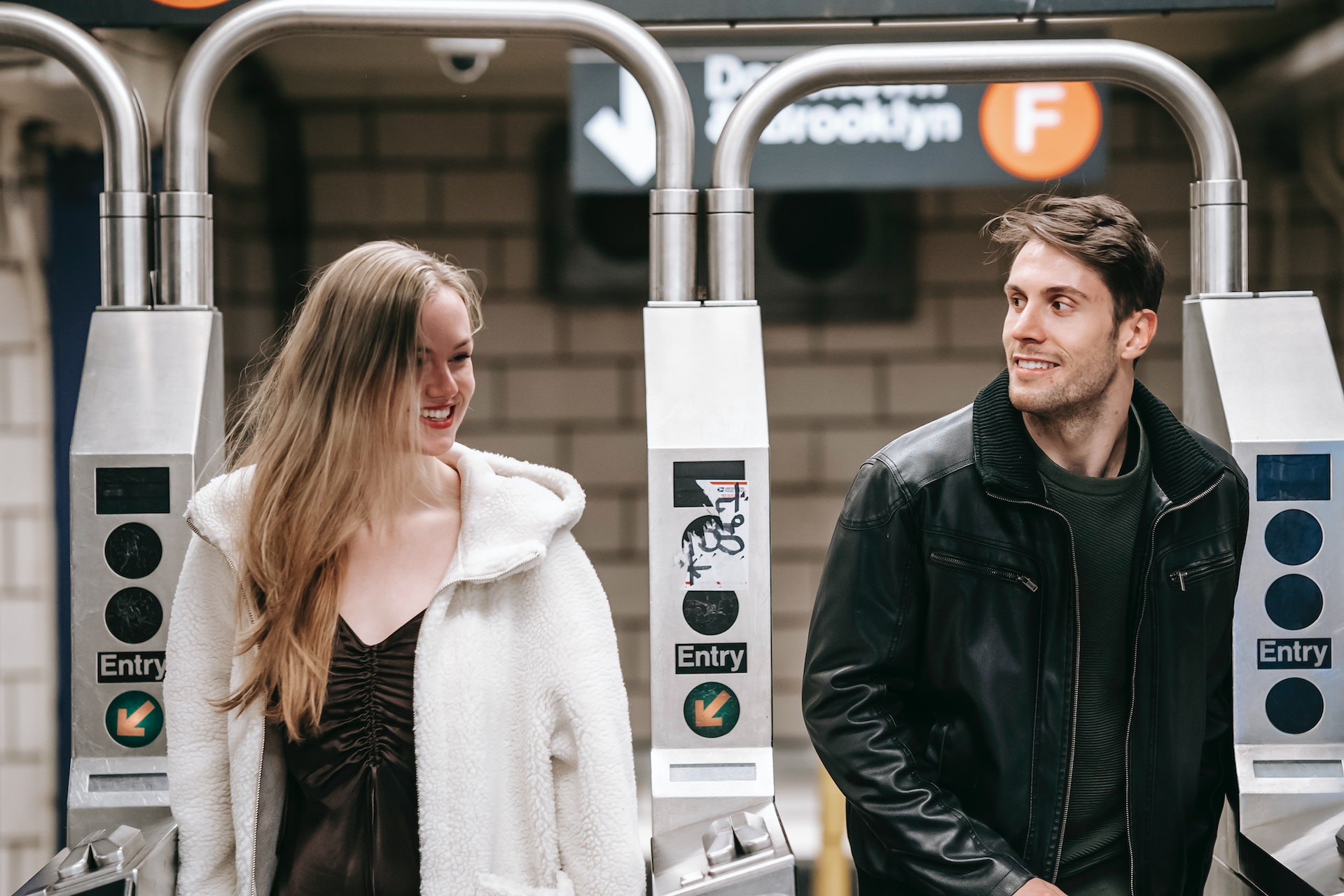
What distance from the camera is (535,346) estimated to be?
4102 mm

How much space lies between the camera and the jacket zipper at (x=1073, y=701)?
1754 mm

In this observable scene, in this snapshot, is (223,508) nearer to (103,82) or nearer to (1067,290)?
(103,82)

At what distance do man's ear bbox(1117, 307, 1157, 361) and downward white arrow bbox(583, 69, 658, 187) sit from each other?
1.12 m

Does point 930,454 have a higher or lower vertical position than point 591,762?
higher

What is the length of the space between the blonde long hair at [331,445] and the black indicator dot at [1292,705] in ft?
4.58

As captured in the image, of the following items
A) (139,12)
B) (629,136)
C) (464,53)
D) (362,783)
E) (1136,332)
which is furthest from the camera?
(464,53)

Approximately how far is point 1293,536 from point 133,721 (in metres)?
1.85

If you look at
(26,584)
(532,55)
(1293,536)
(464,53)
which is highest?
(532,55)

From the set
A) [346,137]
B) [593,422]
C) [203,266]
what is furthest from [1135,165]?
[203,266]

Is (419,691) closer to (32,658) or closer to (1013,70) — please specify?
(1013,70)

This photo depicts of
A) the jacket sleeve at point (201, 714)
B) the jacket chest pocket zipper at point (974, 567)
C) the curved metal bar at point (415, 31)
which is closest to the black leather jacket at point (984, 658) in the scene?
the jacket chest pocket zipper at point (974, 567)

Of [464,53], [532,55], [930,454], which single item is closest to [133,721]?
[930,454]

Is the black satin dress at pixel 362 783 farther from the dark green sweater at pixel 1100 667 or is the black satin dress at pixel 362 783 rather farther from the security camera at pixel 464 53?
the security camera at pixel 464 53

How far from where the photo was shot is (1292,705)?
2.04 meters
